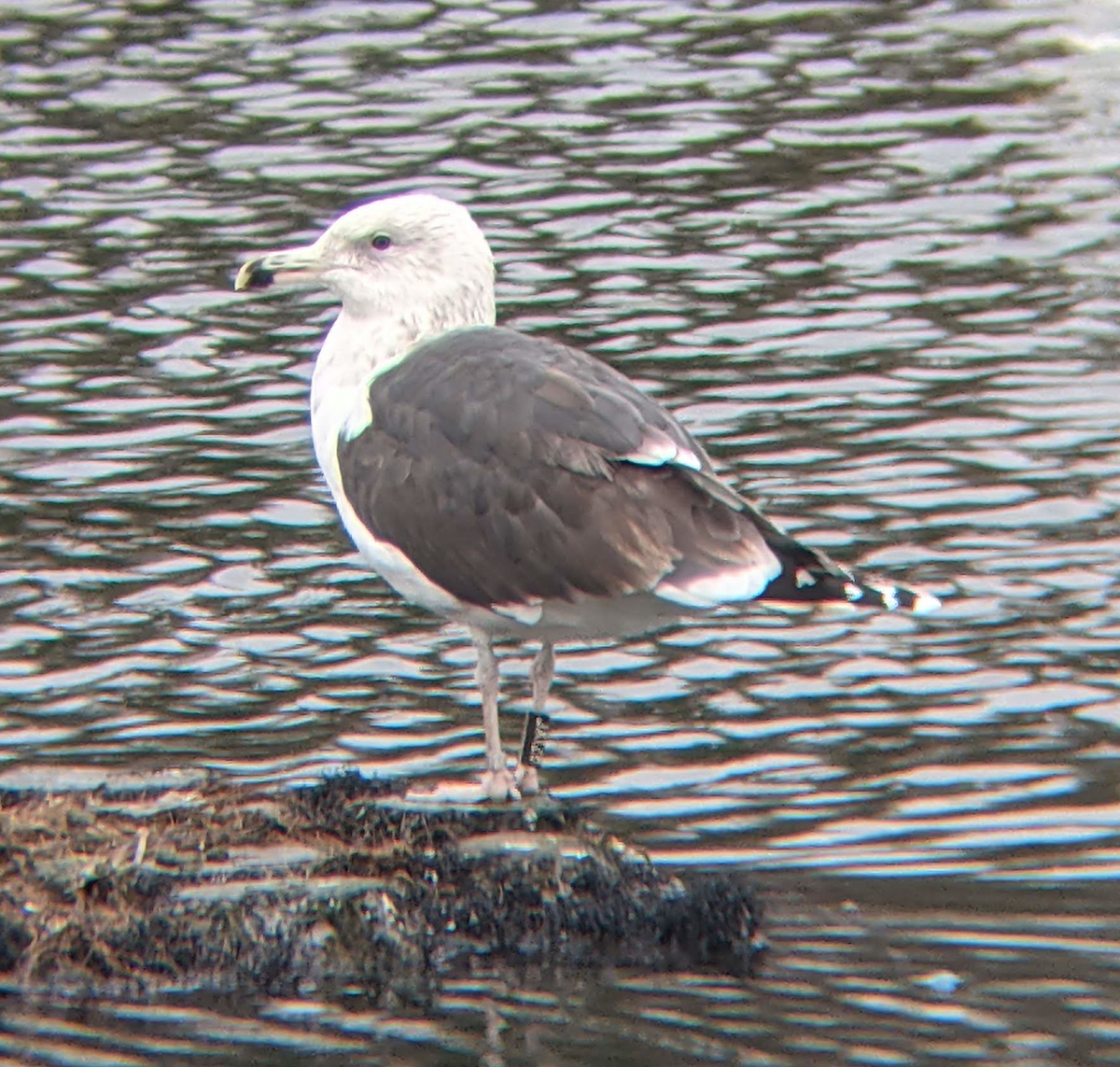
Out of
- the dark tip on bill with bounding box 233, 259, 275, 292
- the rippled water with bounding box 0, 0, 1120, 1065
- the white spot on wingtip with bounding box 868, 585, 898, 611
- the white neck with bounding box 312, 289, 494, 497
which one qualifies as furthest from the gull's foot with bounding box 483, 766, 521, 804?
the dark tip on bill with bounding box 233, 259, 275, 292

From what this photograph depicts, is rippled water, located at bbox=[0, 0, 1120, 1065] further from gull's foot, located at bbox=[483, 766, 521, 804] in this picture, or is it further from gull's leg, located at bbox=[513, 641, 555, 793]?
gull's foot, located at bbox=[483, 766, 521, 804]

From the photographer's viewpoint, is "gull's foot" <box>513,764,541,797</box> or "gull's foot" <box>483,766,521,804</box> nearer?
"gull's foot" <box>483,766,521,804</box>

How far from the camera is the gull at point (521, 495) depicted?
25.6 feet

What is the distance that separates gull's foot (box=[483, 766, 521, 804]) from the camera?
27.3ft

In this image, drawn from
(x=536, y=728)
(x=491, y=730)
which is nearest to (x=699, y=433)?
(x=536, y=728)

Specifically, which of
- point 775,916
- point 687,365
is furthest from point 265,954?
point 687,365

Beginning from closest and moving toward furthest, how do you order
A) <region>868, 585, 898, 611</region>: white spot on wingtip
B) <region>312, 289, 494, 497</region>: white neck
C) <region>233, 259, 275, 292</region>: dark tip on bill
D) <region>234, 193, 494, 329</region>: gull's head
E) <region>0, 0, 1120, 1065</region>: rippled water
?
<region>0, 0, 1120, 1065</region>: rippled water, <region>868, 585, 898, 611</region>: white spot on wingtip, <region>312, 289, 494, 497</region>: white neck, <region>234, 193, 494, 329</region>: gull's head, <region>233, 259, 275, 292</region>: dark tip on bill

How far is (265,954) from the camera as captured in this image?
7707 mm

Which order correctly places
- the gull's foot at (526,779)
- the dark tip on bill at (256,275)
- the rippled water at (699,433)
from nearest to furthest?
the rippled water at (699,433) < the gull's foot at (526,779) < the dark tip on bill at (256,275)

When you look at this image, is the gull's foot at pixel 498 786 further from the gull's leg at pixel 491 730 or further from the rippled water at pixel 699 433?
A: the rippled water at pixel 699 433

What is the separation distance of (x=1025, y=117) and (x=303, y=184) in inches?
197

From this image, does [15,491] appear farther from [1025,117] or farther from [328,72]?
[1025,117]

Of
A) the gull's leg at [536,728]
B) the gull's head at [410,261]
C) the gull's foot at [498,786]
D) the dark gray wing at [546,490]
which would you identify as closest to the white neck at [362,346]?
the gull's head at [410,261]

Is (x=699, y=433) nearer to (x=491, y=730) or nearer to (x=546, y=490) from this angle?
(x=491, y=730)
